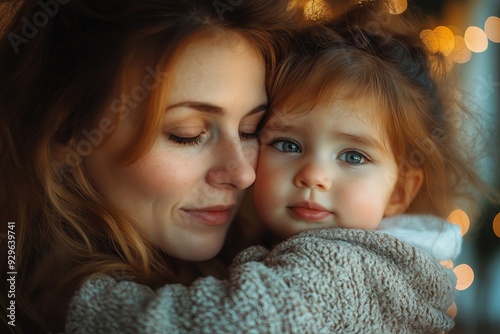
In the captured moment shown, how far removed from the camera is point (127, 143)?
1169 millimetres

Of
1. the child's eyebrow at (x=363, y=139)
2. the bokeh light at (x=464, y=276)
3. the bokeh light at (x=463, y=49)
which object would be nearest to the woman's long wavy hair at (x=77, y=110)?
the child's eyebrow at (x=363, y=139)

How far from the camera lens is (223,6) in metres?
1.22

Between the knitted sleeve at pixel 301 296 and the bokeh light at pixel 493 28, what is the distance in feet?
5.17

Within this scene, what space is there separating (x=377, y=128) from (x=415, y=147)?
0.14m

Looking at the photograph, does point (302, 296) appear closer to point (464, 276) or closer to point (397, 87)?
point (397, 87)

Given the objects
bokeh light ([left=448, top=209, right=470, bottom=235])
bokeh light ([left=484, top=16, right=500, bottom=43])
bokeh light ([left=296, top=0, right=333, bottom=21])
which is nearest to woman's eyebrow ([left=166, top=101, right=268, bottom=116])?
bokeh light ([left=296, top=0, right=333, bottom=21])

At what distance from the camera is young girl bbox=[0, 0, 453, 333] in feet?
3.73

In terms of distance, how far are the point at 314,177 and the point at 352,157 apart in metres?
0.12

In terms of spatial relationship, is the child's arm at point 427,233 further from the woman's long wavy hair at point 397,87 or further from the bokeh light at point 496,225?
the bokeh light at point 496,225

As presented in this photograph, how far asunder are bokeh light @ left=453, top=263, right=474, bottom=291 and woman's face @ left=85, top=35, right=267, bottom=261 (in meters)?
1.53

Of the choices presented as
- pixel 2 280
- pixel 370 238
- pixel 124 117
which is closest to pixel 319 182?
pixel 370 238

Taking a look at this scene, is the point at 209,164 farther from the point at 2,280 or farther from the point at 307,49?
the point at 2,280

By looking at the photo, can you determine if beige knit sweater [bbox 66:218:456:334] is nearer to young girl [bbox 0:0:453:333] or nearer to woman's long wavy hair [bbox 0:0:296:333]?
young girl [bbox 0:0:453:333]

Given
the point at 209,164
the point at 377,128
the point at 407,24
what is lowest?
the point at 209,164
